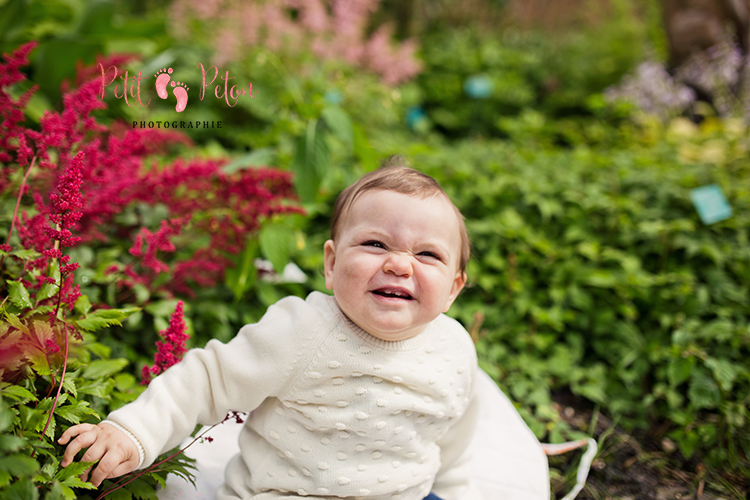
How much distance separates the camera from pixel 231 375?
3.37ft

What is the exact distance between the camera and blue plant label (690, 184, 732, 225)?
238 cm

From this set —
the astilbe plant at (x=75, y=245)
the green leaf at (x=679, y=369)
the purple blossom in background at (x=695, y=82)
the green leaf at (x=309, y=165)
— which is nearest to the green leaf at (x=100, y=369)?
the astilbe plant at (x=75, y=245)

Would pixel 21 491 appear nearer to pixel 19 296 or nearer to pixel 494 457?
pixel 19 296

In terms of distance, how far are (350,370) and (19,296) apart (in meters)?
0.67

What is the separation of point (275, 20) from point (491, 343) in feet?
8.34

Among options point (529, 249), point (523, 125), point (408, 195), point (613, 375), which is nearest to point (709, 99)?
point (523, 125)

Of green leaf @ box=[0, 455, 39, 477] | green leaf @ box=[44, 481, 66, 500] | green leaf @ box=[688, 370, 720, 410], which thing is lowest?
green leaf @ box=[688, 370, 720, 410]

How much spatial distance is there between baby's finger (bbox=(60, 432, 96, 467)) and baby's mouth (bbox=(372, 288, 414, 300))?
59 centimetres

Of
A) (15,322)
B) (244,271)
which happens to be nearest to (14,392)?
(15,322)

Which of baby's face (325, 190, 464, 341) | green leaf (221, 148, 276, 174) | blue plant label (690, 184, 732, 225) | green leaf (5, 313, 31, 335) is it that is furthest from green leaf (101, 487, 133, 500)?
blue plant label (690, 184, 732, 225)

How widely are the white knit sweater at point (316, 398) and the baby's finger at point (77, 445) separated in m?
0.10

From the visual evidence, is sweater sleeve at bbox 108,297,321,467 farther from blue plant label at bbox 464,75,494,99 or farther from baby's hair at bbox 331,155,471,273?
blue plant label at bbox 464,75,494,99

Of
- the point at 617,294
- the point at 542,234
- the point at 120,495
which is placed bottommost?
the point at 617,294

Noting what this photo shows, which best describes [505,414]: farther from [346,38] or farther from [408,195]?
[346,38]
